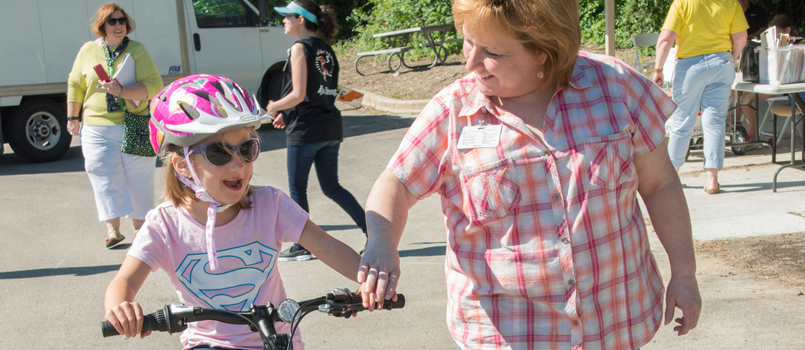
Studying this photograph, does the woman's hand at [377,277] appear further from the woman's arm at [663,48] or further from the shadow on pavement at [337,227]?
the woman's arm at [663,48]

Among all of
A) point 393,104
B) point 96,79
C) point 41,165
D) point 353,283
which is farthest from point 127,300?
point 393,104

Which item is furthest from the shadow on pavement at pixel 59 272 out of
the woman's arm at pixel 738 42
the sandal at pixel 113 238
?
the woman's arm at pixel 738 42

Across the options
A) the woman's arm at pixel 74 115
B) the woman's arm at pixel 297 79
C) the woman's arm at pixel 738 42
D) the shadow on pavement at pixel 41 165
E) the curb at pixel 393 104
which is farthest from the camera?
the curb at pixel 393 104

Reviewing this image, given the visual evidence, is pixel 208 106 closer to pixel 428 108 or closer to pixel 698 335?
pixel 428 108

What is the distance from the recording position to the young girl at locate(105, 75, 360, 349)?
89.7 inches

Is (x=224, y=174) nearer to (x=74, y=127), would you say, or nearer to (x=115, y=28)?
(x=115, y=28)

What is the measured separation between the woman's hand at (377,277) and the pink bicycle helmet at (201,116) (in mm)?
616

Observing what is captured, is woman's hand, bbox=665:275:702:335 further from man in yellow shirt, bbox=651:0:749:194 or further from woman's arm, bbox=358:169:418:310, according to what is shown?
man in yellow shirt, bbox=651:0:749:194

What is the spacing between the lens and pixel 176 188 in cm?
242

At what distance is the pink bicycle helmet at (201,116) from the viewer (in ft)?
7.36

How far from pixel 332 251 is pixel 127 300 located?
0.64m

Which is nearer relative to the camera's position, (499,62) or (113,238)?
(499,62)

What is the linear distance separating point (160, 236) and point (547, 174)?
127cm

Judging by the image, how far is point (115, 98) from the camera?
5.75 meters
